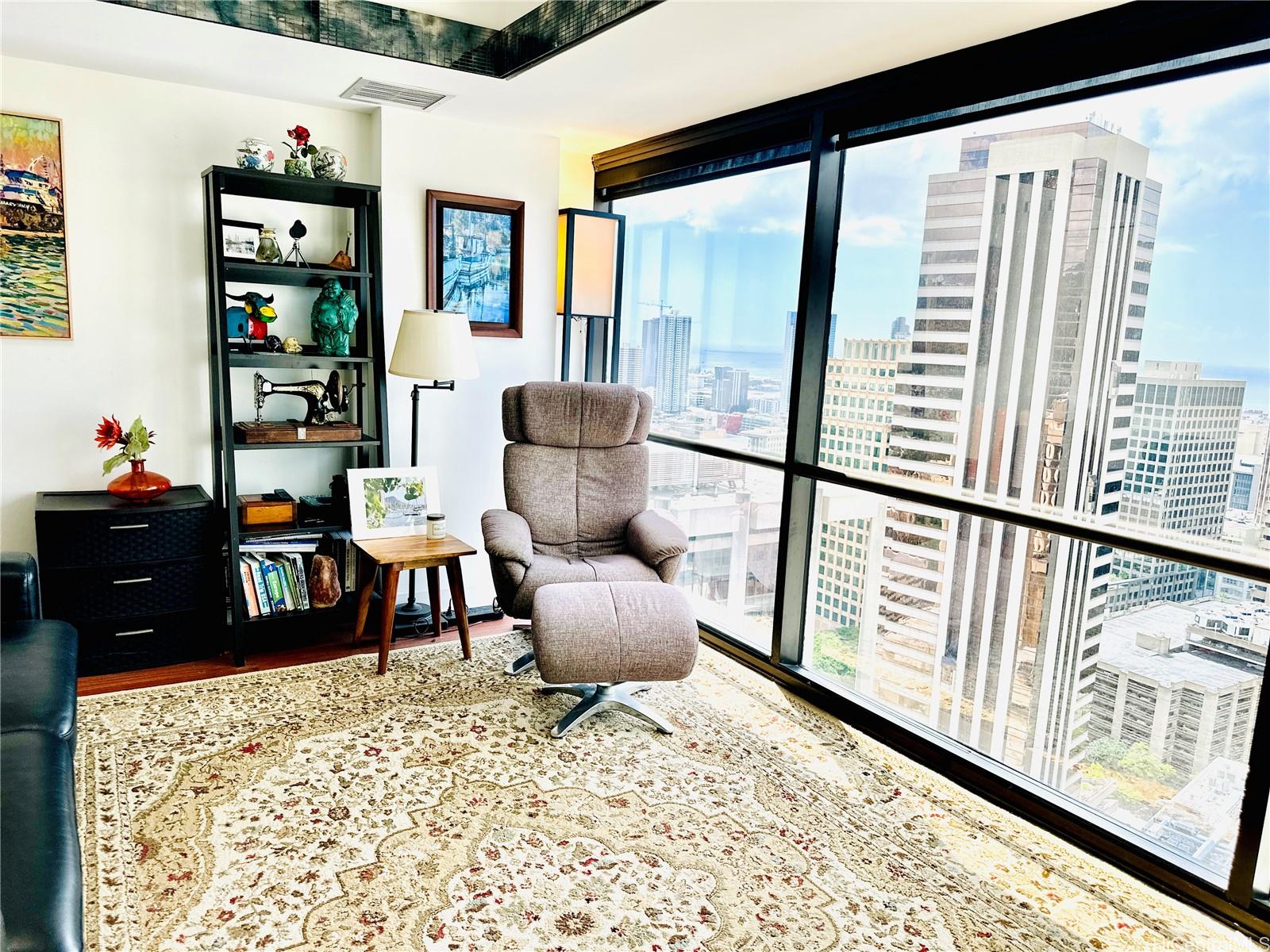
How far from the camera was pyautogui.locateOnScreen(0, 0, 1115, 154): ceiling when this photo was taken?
250 centimetres

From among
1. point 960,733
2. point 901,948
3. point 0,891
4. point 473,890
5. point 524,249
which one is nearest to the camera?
point 0,891

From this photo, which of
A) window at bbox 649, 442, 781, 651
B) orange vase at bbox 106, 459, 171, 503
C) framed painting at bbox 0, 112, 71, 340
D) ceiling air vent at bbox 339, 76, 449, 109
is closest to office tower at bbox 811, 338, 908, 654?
window at bbox 649, 442, 781, 651

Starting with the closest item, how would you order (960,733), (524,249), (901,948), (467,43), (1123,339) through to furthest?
(901,948)
(1123,339)
(960,733)
(467,43)
(524,249)

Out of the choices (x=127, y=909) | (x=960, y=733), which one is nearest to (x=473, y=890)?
(x=127, y=909)

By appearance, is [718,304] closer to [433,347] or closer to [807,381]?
[807,381]

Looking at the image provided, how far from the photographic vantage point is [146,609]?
346cm

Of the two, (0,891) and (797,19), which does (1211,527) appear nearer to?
(797,19)

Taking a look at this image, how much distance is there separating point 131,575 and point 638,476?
213 centimetres

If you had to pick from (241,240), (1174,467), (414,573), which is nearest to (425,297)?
(241,240)

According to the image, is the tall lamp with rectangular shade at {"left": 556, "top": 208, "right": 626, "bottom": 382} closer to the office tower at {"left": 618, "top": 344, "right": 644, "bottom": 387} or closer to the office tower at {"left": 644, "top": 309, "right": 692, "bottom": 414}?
the office tower at {"left": 618, "top": 344, "right": 644, "bottom": 387}

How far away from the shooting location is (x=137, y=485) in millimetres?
3439

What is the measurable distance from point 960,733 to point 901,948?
3.52 ft

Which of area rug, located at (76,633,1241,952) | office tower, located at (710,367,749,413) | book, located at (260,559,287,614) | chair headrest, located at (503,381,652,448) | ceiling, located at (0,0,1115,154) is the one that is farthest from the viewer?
office tower, located at (710,367,749,413)

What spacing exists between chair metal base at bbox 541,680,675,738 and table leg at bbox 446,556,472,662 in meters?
0.66
